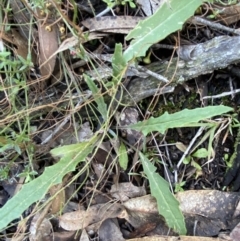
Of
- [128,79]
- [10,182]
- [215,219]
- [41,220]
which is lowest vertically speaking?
[215,219]

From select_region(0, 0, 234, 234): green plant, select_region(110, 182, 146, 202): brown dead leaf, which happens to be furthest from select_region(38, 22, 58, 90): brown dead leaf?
select_region(110, 182, 146, 202): brown dead leaf

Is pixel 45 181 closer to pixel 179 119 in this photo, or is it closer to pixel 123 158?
pixel 123 158

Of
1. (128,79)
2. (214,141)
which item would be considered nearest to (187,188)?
(214,141)

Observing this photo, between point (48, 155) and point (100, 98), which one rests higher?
point (100, 98)

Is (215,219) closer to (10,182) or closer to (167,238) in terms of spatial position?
(167,238)

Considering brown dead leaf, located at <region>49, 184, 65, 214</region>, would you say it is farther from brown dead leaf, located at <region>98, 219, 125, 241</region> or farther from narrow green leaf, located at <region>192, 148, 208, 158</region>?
narrow green leaf, located at <region>192, 148, 208, 158</region>

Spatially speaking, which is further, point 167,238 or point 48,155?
point 48,155
